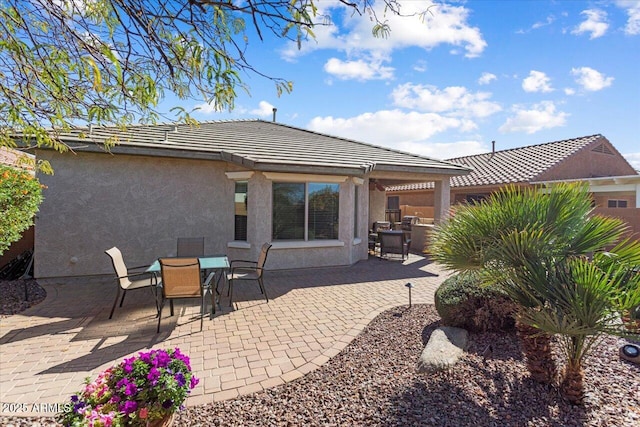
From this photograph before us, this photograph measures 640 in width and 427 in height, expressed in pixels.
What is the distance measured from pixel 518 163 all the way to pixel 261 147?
60.0ft

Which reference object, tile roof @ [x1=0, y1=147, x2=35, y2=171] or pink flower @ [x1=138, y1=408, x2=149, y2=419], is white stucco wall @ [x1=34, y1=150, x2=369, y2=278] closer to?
tile roof @ [x1=0, y1=147, x2=35, y2=171]

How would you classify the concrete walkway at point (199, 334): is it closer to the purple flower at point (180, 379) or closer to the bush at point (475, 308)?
the purple flower at point (180, 379)

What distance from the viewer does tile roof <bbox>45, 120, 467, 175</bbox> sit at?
27.7 ft

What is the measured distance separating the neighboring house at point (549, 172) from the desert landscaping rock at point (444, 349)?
11597mm

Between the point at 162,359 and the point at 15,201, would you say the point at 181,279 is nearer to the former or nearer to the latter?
the point at 162,359

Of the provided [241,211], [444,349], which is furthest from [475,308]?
[241,211]

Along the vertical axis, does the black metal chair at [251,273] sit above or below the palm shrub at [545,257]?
below

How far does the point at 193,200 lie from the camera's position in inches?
369

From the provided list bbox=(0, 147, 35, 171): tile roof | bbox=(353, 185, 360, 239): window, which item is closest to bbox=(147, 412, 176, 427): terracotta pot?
bbox=(0, 147, 35, 171): tile roof

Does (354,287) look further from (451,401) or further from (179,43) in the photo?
(179,43)

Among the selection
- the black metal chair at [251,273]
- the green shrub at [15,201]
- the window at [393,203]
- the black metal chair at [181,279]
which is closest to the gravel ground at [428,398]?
the black metal chair at [181,279]

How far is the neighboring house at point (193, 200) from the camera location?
27.0 ft

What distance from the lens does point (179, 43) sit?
314cm

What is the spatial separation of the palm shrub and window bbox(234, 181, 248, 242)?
713cm
